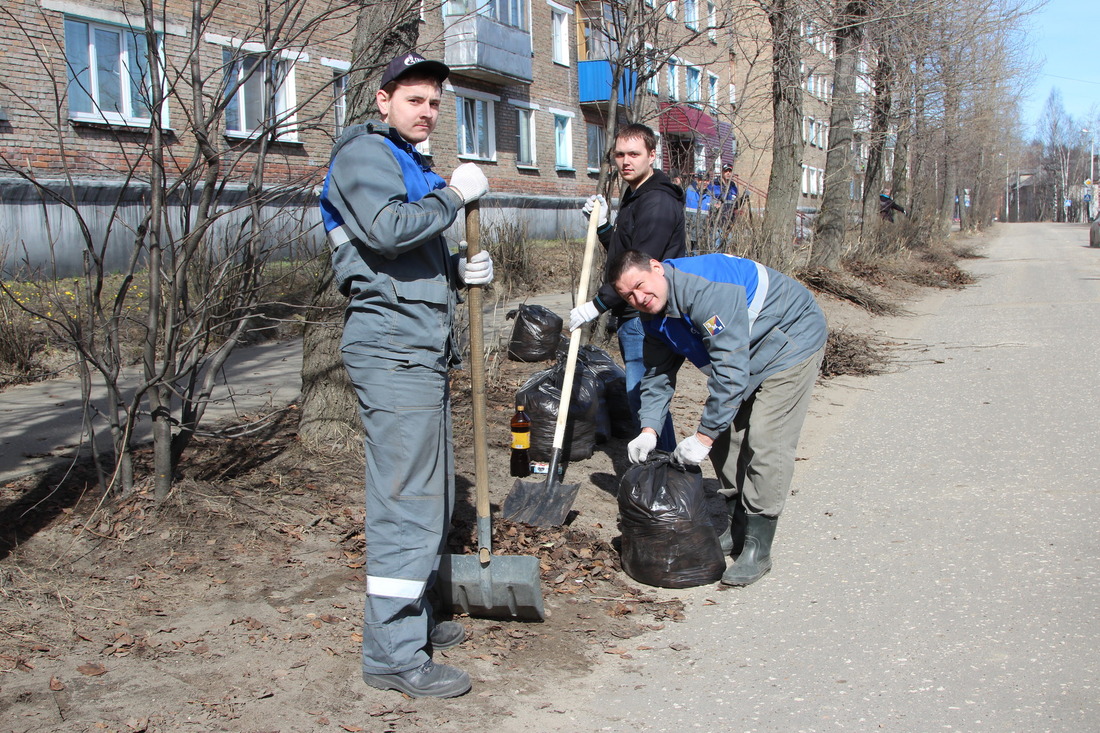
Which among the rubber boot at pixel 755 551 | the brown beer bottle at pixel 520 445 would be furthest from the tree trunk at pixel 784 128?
the rubber boot at pixel 755 551

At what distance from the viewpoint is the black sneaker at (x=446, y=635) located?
350cm

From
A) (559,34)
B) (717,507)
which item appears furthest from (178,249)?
(559,34)

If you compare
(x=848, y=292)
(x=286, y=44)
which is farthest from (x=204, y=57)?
(x=286, y=44)

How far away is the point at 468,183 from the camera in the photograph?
326 cm

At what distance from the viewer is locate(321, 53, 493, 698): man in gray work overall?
301 centimetres

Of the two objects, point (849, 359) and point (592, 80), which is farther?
point (592, 80)

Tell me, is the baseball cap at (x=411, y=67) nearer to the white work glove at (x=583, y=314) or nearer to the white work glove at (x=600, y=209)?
the white work glove at (x=583, y=314)

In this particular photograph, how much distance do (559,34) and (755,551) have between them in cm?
2540

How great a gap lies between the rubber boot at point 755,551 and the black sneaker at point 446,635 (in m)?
1.28

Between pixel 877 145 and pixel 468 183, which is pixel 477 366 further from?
pixel 877 145

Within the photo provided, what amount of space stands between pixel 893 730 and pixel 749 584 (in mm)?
1321

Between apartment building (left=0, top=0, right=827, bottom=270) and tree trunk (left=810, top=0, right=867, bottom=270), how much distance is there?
70.0 inches

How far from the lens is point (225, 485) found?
468 centimetres

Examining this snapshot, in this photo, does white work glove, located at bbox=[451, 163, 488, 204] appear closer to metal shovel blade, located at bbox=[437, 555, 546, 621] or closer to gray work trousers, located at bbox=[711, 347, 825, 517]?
metal shovel blade, located at bbox=[437, 555, 546, 621]
